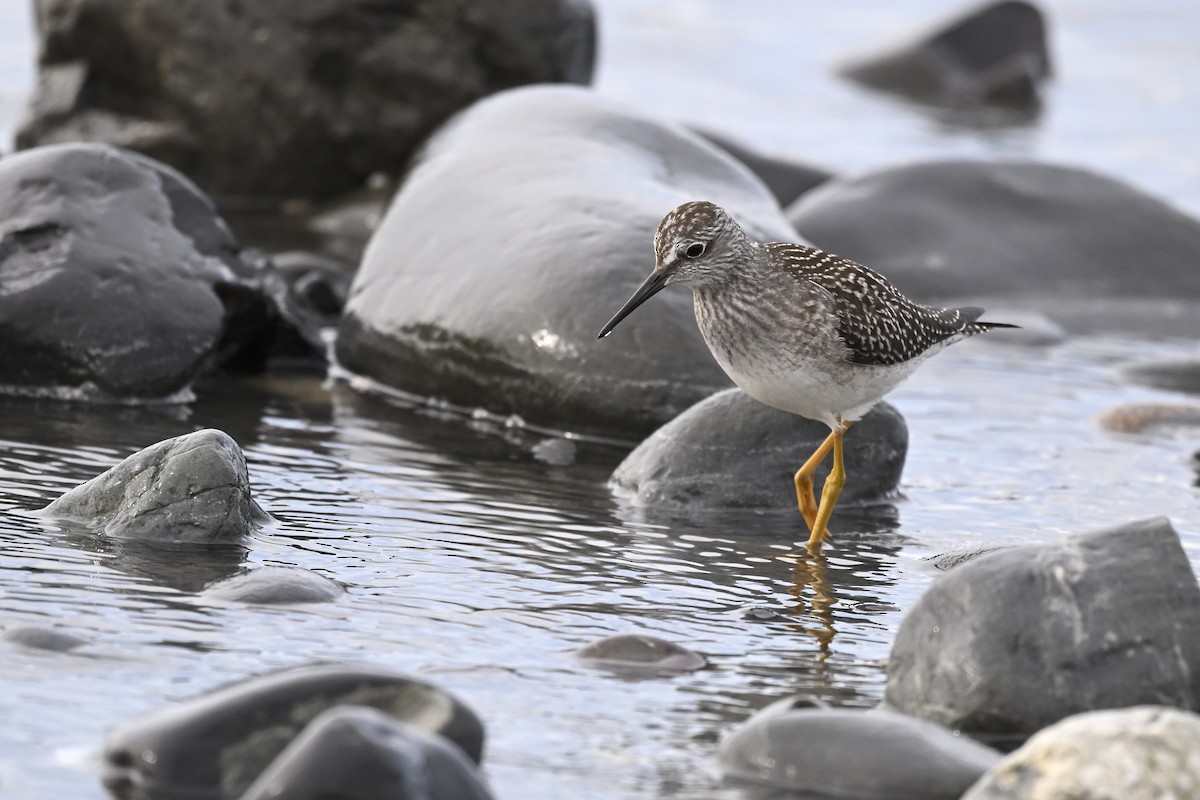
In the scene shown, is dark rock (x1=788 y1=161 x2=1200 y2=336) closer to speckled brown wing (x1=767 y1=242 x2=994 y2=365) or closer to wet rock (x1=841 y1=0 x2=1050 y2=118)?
speckled brown wing (x1=767 y1=242 x2=994 y2=365)

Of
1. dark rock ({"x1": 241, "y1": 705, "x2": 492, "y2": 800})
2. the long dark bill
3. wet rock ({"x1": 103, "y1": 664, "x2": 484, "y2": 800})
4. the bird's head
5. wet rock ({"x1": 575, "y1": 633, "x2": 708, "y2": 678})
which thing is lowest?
wet rock ({"x1": 575, "y1": 633, "x2": 708, "y2": 678})

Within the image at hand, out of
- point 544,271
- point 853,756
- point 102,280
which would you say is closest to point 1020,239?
point 544,271

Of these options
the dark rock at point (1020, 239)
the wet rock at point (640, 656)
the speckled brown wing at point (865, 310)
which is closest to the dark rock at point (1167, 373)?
the dark rock at point (1020, 239)

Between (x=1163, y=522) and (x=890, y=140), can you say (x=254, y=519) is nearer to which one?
(x=1163, y=522)

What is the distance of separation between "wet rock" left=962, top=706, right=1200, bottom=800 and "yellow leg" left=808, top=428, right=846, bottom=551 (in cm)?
325

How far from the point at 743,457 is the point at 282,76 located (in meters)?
7.36

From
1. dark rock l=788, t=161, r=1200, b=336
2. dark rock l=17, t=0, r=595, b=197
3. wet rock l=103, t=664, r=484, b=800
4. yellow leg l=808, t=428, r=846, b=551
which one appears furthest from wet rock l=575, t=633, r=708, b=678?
dark rock l=17, t=0, r=595, b=197

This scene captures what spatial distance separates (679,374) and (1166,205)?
6.78 metres

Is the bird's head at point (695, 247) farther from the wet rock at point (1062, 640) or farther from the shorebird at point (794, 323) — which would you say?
the wet rock at point (1062, 640)

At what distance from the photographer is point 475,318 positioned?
33.9ft

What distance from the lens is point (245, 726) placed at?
5180mm

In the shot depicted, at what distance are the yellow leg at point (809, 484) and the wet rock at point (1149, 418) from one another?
2.58 meters

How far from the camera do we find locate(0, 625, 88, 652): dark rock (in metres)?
6.07

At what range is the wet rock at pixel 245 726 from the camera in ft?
16.8
